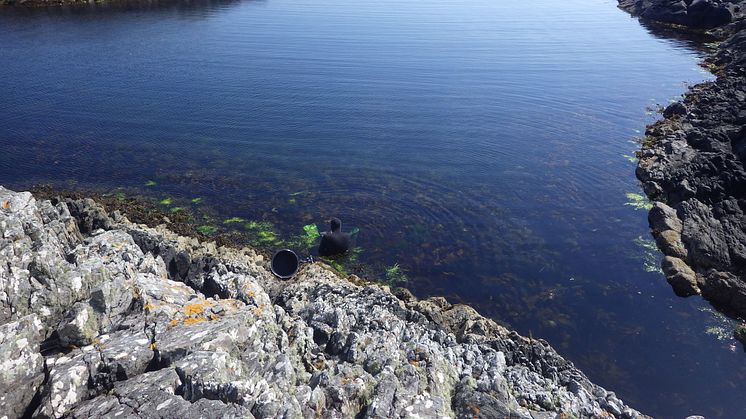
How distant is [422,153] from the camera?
4050 cm

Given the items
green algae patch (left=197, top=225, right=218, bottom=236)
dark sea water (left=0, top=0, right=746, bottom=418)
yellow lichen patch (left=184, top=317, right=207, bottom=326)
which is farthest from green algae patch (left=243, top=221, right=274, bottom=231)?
yellow lichen patch (left=184, top=317, right=207, bottom=326)

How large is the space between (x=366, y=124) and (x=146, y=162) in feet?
59.6

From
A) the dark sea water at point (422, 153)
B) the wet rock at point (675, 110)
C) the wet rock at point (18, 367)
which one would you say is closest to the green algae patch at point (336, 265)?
the dark sea water at point (422, 153)

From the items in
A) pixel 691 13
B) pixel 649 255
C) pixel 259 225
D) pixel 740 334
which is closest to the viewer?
pixel 740 334

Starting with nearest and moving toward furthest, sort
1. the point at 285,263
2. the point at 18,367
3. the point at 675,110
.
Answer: the point at 18,367 < the point at 285,263 < the point at 675,110

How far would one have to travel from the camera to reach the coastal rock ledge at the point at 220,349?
11.4 metres

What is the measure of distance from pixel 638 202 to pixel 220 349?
29973mm

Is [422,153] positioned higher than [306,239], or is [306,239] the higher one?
[422,153]

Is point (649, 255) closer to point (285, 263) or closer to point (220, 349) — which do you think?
point (285, 263)

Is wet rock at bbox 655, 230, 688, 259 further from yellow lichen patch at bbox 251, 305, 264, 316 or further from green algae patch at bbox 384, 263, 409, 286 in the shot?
yellow lichen patch at bbox 251, 305, 264, 316

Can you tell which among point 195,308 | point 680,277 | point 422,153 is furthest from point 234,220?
point 680,277

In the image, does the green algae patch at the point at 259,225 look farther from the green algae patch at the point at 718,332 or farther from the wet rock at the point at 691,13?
the wet rock at the point at 691,13

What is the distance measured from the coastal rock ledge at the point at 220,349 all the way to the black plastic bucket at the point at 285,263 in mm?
2895

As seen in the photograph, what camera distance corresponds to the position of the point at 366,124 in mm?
46188
